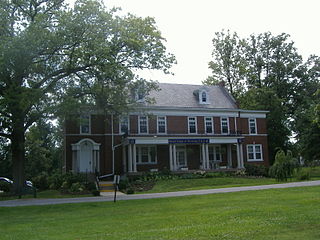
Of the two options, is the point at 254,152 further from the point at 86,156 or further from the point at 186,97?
the point at 86,156

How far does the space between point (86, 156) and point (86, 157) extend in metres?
0.09

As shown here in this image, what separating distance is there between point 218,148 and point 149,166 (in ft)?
26.1

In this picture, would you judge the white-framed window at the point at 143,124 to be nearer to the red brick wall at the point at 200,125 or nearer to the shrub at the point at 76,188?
the red brick wall at the point at 200,125

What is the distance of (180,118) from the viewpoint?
3778 cm

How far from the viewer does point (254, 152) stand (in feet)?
135

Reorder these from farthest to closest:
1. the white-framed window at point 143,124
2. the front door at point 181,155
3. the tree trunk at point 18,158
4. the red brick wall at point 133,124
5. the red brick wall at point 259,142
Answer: the red brick wall at point 259,142 → the front door at point 181,155 → the white-framed window at point 143,124 → the red brick wall at point 133,124 → the tree trunk at point 18,158

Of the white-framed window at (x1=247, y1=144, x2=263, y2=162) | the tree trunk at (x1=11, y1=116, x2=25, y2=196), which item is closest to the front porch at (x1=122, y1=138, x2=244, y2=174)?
the white-framed window at (x1=247, y1=144, x2=263, y2=162)

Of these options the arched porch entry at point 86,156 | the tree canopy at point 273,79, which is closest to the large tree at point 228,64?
the tree canopy at point 273,79

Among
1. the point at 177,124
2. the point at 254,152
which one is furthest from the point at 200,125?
the point at 254,152

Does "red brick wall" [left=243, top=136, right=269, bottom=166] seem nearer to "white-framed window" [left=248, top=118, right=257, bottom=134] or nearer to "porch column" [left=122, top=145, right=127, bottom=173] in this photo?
"white-framed window" [left=248, top=118, right=257, bottom=134]

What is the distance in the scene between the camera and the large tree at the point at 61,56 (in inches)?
824

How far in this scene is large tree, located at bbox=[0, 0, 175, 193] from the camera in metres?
20.9

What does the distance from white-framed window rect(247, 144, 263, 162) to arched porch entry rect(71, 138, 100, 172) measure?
16.5 meters

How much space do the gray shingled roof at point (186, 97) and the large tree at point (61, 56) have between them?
476 inches
